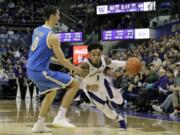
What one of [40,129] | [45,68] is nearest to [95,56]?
[45,68]

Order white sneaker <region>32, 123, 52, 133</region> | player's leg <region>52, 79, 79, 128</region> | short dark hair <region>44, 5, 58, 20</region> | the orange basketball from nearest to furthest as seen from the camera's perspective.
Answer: white sneaker <region>32, 123, 52, 133</region>
short dark hair <region>44, 5, 58, 20</region>
player's leg <region>52, 79, 79, 128</region>
the orange basketball

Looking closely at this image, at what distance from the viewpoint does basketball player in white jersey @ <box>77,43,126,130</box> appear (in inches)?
318

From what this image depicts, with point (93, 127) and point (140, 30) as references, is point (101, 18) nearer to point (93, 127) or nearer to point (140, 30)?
point (140, 30)

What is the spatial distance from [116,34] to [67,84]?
65.4 ft

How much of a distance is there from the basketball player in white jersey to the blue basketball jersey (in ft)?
2.16

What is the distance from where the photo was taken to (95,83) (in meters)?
8.10

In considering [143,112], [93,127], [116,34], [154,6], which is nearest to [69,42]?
[116,34]

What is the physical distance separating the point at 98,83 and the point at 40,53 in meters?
1.15

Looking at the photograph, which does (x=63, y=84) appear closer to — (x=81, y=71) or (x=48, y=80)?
(x=48, y=80)

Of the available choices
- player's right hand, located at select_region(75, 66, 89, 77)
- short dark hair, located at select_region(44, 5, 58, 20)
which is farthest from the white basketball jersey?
short dark hair, located at select_region(44, 5, 58, 20)

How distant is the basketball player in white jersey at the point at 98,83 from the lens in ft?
26.5

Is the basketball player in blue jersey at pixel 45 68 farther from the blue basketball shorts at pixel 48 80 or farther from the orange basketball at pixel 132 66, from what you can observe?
the orange basketball at pixel 132 66

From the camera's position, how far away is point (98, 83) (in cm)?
812

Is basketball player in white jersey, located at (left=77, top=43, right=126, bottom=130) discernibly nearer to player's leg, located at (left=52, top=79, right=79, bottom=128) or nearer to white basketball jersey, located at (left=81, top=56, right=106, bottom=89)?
white basketball jersey, located at (left=81, top=56, right=106, bottom=89)
